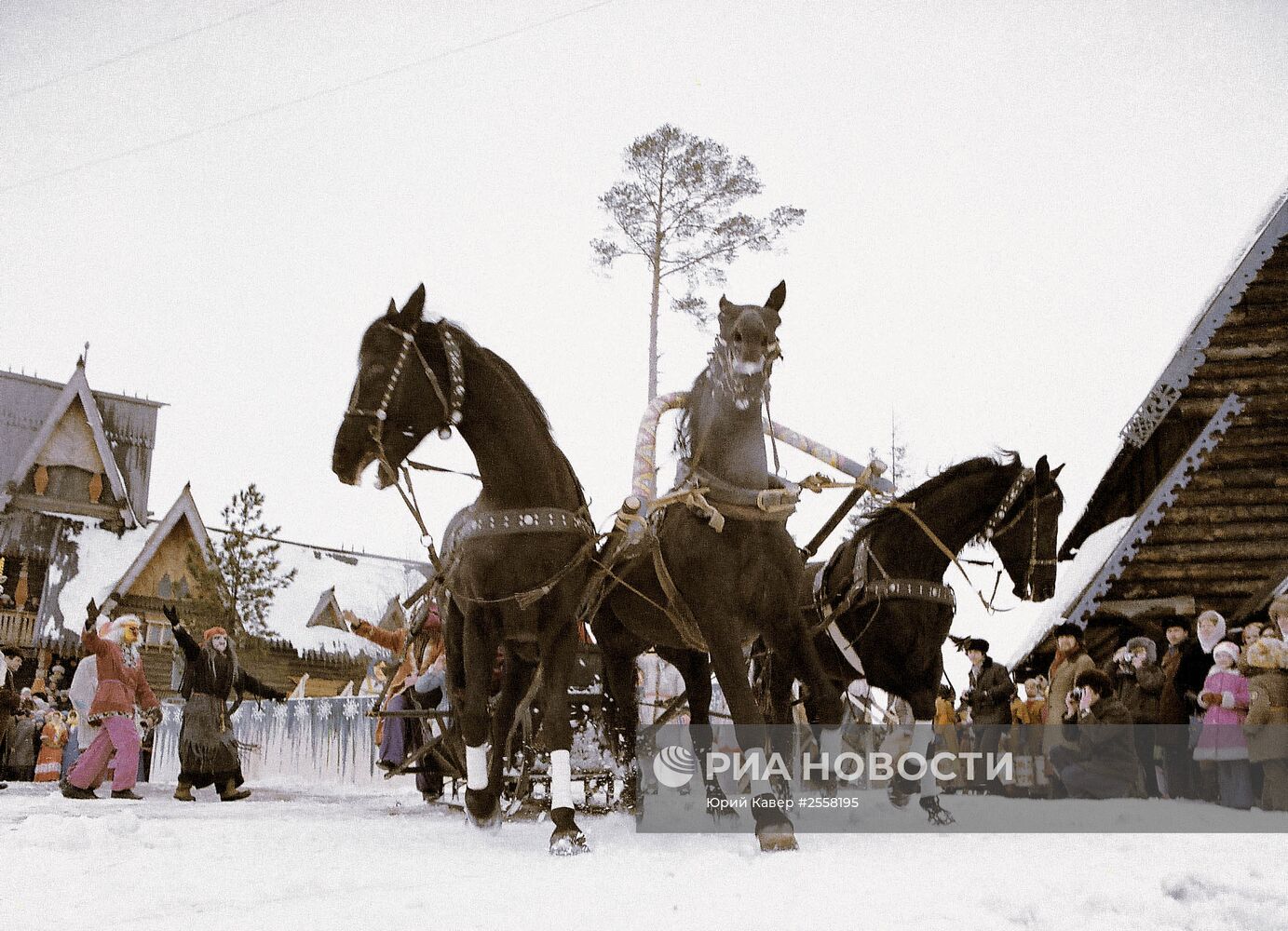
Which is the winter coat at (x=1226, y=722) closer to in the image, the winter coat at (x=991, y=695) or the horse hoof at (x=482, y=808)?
the winter coat at (x=991, y=695)

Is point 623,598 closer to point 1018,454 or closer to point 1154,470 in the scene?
point 1018,454

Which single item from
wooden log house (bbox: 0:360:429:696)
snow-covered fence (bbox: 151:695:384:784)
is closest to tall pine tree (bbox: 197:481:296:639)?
wooden log house (bbox: 0:360:429:696)

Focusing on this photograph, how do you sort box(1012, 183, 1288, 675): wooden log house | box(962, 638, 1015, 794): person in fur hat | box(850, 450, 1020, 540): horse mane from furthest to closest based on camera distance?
box(1012, 183, 1288, 675): wooden log house → box(962, 638, 1015, 794): person in fur hat → box(850, 450, 1020, 540): horse mane

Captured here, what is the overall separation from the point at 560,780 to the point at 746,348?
7.93ft

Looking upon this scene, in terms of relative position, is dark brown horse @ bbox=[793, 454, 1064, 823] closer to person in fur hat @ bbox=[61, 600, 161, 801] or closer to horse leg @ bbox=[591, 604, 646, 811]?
horse leg @ bbox=[591, 604, 646, 811]

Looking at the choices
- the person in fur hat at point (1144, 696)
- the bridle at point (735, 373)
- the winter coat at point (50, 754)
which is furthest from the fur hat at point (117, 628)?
the person in fur hat at point (1144, 696)

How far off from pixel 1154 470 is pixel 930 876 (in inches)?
472

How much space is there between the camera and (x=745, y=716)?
5.59 m

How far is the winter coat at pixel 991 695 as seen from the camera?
10.9m

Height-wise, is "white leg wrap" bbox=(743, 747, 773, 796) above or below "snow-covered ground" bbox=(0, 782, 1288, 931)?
above

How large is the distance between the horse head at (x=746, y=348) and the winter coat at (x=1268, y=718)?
4859mm

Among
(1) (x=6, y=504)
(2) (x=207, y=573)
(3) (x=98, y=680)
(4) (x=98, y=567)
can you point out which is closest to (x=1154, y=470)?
(3) (x=98, y=680)

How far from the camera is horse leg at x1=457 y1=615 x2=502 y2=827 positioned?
20.3 ft

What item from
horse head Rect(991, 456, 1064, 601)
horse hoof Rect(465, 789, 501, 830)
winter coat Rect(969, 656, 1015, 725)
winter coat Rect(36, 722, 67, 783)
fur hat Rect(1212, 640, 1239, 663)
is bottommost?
winter coat Rect(36, 722, 67, 783)
